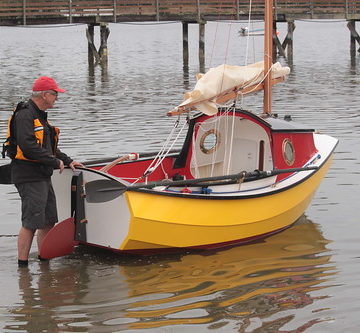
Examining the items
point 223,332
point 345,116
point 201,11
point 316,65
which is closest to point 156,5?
point 201,11

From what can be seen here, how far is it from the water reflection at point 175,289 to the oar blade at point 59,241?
0.50ft

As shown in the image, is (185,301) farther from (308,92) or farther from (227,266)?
(308,92)

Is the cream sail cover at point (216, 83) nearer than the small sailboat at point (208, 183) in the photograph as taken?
No

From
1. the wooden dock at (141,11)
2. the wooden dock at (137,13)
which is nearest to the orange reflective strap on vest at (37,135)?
the wooden dock at (137,13)

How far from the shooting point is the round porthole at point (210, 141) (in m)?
12.2

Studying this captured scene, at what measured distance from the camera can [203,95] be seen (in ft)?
35.8

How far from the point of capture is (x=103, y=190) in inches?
395

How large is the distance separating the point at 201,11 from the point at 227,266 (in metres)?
33.9

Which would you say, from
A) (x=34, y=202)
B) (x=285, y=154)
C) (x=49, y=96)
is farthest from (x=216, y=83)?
(x=34, y=202)

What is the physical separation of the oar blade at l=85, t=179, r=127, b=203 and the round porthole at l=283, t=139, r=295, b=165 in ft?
9.63

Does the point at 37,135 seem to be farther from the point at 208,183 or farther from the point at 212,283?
the point at 208,183

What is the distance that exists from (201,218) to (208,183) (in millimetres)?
869

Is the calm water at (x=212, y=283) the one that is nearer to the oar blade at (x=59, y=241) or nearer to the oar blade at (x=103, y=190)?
the oar blade at (x=59, y=241)

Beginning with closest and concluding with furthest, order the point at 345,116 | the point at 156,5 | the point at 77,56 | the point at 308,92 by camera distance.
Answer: the point at 345,116 → the point at 308,92 → the point at 156,5 → the point at 77,56
